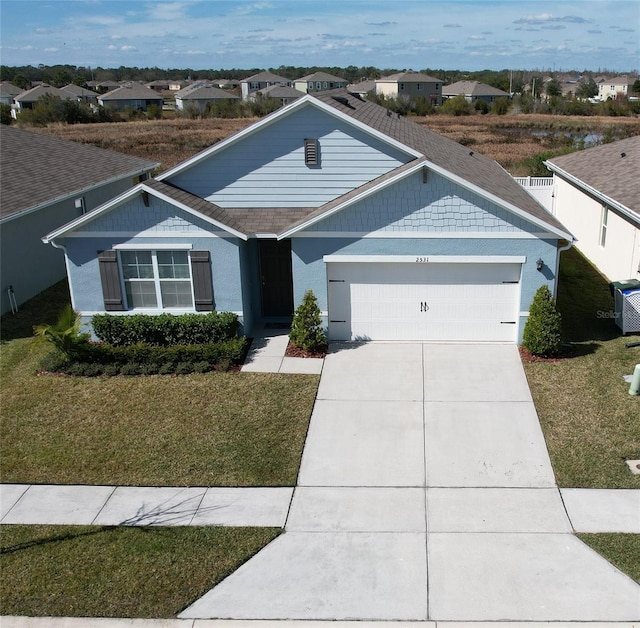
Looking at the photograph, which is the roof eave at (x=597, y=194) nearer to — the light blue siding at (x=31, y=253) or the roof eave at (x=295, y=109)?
the roof eave at (x=295, y=109)

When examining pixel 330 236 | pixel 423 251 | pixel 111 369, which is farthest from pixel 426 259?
pixel 111 369

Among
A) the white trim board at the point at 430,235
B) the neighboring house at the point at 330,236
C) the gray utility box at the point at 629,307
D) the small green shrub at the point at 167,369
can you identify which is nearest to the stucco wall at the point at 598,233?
the gray utility box at the point at 629,307

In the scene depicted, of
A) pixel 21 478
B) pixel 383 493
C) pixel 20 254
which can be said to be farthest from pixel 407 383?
pixel 20 254

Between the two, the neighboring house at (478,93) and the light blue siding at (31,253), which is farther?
the neighboring house at (478,93)

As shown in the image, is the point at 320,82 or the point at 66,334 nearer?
the point at 66,334

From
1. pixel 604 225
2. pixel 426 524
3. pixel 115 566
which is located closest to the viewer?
pixel 115 566

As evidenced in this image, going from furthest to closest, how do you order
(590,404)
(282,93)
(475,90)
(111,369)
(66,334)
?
1. (475,90)
2. (282,93)
3. (111,369)
4. (66,334)
5. (590,404)

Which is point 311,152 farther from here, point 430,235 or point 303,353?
point 303,353
